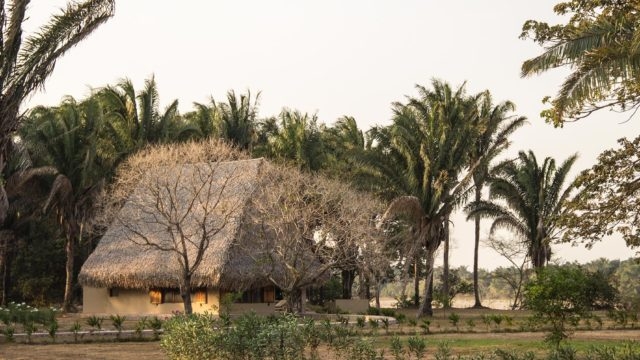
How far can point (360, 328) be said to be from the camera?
A: 21125mm

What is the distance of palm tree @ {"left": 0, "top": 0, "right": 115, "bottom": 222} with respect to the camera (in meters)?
13.7

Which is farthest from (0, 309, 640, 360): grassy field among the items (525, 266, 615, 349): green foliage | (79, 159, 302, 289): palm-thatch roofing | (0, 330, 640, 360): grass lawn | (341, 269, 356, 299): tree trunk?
(341, 269, 356, 299): tree trunk

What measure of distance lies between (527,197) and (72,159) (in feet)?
64.4

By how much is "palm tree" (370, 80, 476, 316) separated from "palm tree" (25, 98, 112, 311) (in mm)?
11191

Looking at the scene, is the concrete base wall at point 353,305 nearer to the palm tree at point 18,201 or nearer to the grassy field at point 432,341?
the grassy field at point 432,341

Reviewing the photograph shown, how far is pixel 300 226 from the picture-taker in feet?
92.9

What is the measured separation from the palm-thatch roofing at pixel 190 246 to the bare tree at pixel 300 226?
1.92 ft

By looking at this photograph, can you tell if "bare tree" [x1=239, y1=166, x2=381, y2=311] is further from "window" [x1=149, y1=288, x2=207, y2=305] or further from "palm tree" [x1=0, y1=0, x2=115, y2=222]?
"palm tree" [x1=0, y1=0, x2=115, y2=222]

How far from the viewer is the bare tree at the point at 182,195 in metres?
27.7

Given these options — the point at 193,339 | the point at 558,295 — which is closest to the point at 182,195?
the point at 558,295

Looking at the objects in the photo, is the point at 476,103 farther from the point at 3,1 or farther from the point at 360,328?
the point at 3,1

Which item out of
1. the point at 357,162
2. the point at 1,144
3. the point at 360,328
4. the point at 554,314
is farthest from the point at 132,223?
the point at 554,314

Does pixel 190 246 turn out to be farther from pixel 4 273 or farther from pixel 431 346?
pixel 431 346

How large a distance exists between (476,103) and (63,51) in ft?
73.1
